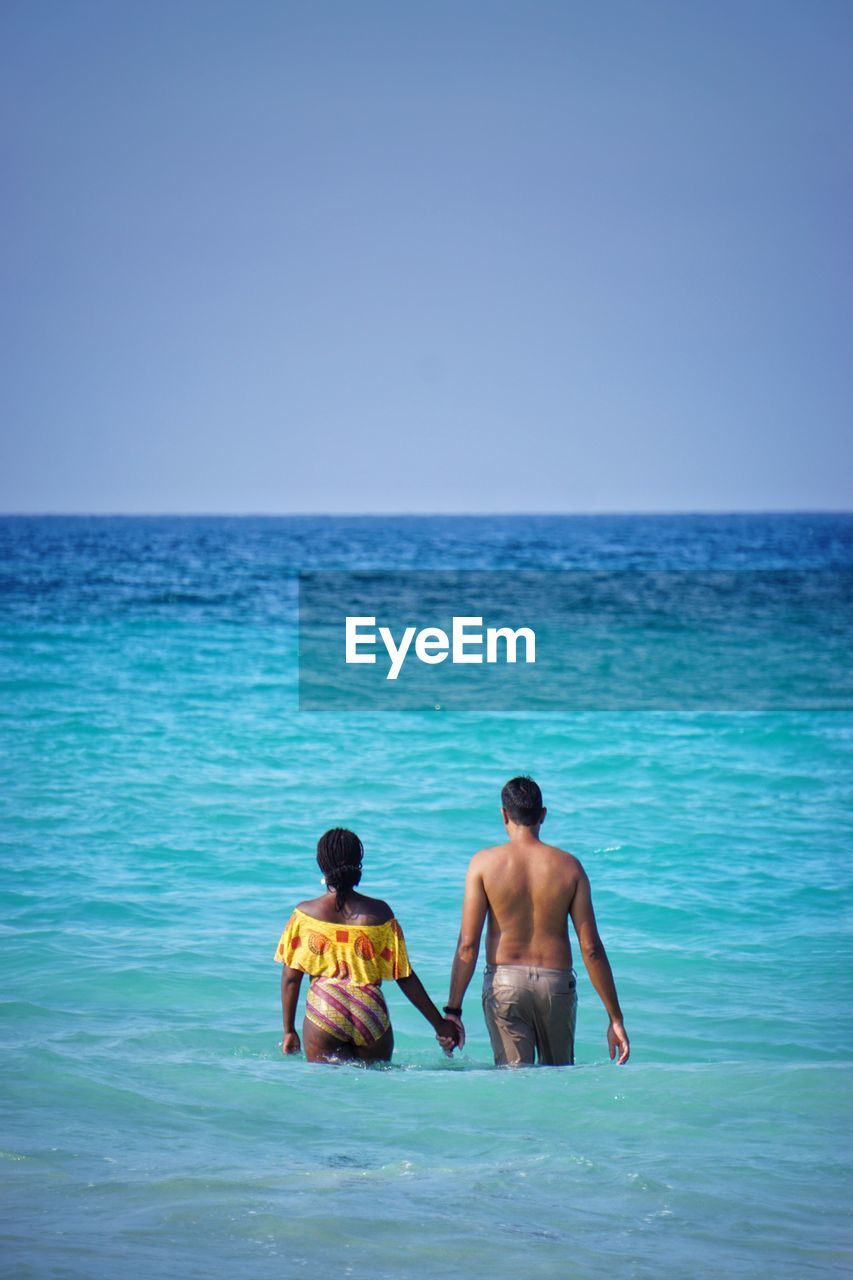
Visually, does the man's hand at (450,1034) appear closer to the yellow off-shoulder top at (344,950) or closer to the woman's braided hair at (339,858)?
the yellow off-shoulder top at (344,950)

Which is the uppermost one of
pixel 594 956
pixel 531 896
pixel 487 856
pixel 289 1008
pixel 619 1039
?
pixel 487 856

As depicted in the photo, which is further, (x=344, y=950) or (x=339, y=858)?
(x=344, y=950)

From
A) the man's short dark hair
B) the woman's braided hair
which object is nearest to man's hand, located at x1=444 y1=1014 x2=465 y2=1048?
the woman's braided hair

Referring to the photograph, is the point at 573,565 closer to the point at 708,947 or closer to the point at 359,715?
the point at 359,715

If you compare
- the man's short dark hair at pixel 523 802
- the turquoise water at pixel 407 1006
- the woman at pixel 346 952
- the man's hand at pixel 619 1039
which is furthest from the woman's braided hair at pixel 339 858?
the man's hand at pixel 619 1039

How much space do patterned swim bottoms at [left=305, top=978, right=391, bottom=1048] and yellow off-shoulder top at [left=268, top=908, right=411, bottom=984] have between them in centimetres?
4

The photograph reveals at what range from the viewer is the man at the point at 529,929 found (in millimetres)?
5512

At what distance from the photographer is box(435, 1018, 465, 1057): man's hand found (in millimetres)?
5559

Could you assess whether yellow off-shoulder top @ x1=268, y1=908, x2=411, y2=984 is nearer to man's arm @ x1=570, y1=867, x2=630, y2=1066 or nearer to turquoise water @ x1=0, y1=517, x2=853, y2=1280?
turquoise water @ x1=0, y1=517, x2=853, y2=1280

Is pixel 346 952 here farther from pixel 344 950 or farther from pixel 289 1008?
pixel 289 1008

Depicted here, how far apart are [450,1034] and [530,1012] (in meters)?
0.32

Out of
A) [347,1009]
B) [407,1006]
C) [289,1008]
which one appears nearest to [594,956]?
[347,1009]

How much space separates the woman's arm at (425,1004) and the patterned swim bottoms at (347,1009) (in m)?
0.14

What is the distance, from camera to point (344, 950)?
544cm
